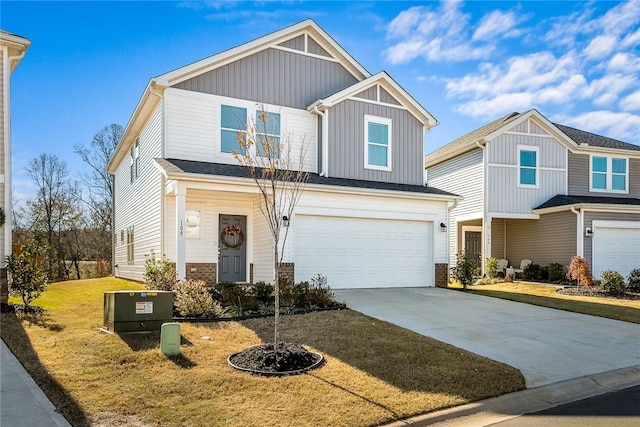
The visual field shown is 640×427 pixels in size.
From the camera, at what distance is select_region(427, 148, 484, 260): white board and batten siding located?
2077cm

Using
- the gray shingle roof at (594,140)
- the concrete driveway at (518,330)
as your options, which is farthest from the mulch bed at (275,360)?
the gray shingle roof at (594,140)

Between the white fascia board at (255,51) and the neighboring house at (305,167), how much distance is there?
37 mm

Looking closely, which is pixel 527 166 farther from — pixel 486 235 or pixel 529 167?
pixel 486 235

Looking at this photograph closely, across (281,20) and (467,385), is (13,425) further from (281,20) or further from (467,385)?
(281,20)

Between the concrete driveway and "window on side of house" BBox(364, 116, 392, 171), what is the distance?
15.4ft

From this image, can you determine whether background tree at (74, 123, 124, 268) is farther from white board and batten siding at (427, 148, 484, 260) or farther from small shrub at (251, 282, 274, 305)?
small shrub at (251, 282, 274, 305)

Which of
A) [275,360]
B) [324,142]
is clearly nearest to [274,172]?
[275,360]

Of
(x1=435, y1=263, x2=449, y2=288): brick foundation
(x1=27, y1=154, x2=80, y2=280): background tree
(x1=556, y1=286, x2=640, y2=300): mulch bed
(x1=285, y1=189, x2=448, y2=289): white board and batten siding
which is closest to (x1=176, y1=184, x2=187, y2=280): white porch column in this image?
(x1=285, y1=189, x2=448, y2=289): white board and batten siding

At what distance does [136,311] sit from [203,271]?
19.7 ft

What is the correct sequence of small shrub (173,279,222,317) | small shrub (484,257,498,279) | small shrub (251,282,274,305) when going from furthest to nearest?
1. small shrub (484,257,498,279)
2. small shrub (251,282,274,305)
3. small shrub (173,279,222,317)

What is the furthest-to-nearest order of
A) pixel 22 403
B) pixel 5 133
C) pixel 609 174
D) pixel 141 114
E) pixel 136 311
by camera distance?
pixel 609 174, pixel 141 114, pixel 5 133, pixel 136 311, pixel 22 403

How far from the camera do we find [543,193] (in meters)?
21.3

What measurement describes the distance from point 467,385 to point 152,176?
11944 millimetres

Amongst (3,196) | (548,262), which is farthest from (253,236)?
(548,262)
